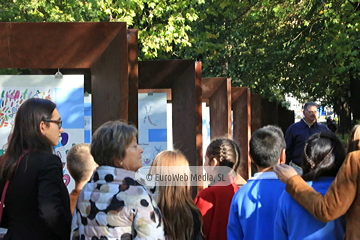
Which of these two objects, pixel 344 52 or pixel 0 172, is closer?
pixel 0 172

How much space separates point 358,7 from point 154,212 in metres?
11.0

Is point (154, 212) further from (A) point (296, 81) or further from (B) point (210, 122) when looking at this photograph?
(A) point (296, 81)

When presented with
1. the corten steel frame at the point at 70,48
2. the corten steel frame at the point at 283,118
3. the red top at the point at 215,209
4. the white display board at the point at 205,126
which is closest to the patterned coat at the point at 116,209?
the red top at the point at 215,209

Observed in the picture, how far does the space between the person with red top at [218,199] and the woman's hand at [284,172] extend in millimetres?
735

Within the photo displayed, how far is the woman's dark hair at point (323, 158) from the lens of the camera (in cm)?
316

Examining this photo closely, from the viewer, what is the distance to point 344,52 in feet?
40.2

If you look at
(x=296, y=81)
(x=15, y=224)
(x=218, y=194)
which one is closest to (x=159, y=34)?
(x=296, y=81)

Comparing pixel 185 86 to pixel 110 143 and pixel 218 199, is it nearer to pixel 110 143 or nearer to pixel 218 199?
pixel 218 199

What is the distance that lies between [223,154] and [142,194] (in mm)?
1275

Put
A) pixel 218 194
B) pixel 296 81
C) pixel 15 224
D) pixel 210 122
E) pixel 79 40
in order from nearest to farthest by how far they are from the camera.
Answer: pixel 15 224, pixel 218 194, pixel 79 40, pixel 210 122, pixel 296 81

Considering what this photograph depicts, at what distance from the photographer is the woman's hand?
317cm

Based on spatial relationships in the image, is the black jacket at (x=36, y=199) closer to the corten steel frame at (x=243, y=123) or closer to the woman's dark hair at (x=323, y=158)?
the woman's dark hair at (x=323, y=158)

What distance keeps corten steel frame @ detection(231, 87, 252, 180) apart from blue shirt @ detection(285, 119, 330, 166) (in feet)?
10.4

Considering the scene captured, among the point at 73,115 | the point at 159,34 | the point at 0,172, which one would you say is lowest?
the point at 0,172
